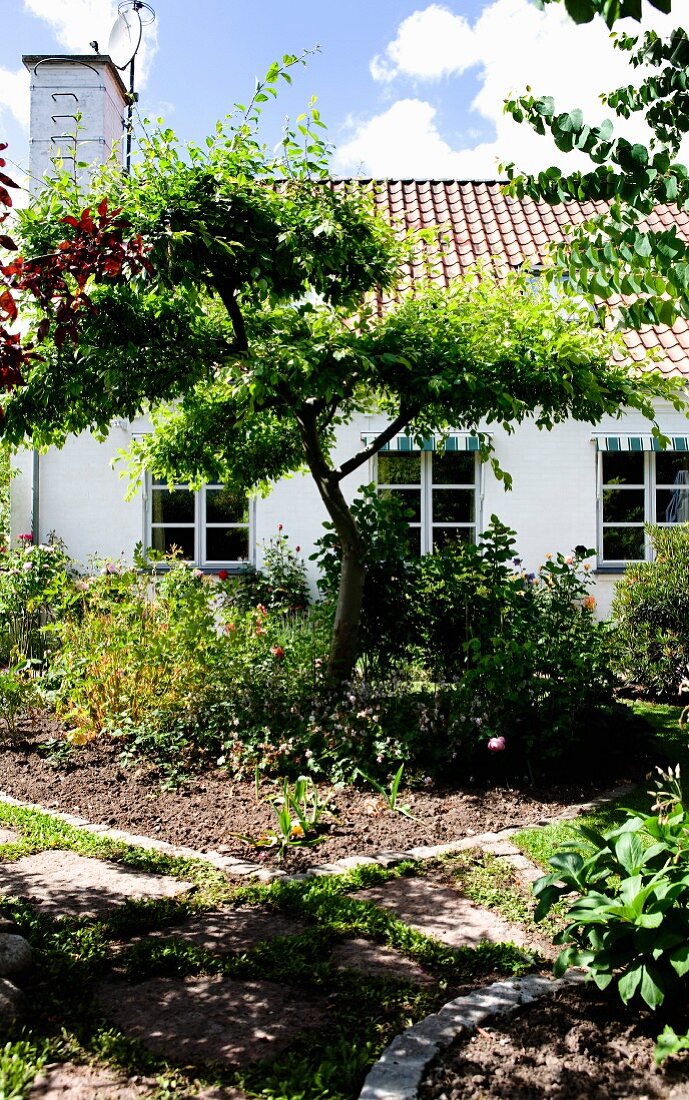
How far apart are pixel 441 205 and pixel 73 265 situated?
1234 centimetres

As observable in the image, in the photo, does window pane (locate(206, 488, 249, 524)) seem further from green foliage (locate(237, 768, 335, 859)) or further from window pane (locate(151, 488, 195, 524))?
green foliage (locate(237, 768, 335, 859))

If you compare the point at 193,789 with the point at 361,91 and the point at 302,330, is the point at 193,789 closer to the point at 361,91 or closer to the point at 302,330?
the point at 302,330

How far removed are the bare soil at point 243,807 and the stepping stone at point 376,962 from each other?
0.94 m

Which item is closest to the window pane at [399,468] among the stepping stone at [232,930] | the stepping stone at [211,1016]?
the stepping stone at [232,930]

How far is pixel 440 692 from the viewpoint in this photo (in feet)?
20.5

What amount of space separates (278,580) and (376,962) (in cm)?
839

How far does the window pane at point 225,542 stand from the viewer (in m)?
12.5

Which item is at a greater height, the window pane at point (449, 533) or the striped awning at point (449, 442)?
the striped awning at point (449, 442)

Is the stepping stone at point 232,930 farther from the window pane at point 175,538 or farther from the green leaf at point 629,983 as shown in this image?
the window pane at point 175,538

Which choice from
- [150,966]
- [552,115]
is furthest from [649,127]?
[150,966]

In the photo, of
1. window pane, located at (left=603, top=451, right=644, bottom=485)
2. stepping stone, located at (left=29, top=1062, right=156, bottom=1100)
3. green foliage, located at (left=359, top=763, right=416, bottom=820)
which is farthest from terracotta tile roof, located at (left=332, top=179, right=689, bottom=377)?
stepping stone, located at (left=29, top=1062, right=156, bottom=1100)

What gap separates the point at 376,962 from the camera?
136 inches

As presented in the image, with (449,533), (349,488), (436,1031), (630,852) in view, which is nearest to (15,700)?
(436,1031)

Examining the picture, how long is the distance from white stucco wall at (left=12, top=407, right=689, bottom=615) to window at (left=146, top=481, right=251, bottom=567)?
27 centimetres
